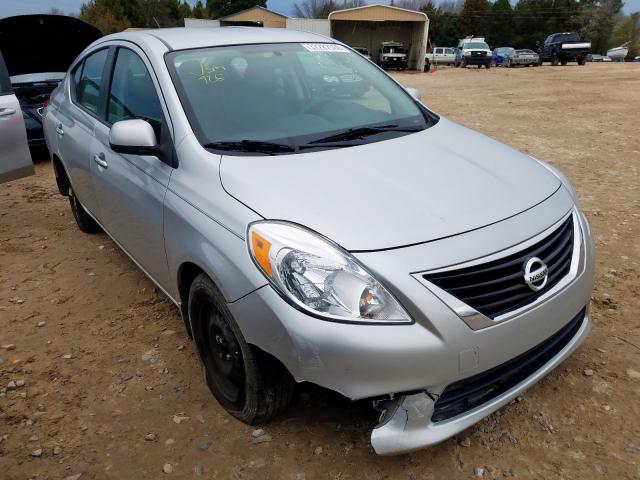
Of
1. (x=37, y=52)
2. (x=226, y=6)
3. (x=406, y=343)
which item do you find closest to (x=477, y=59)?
(x=37, y=52)

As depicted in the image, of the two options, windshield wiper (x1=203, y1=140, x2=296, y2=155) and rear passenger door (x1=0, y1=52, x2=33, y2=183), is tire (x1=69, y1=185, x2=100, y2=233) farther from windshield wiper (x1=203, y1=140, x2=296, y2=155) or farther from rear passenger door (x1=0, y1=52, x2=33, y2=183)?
windshield wiper (x1=203, y1=140, x2=296, y2=155)

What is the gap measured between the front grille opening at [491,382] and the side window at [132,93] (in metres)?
1.85

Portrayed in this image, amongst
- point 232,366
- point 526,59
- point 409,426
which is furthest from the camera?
point 526,59

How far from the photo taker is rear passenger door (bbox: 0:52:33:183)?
167 inches

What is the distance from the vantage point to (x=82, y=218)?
474 cm

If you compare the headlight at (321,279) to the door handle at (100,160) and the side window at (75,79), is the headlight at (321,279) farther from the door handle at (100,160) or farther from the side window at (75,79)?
the side window at (75,79)

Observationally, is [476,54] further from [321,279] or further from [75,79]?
[321,279]

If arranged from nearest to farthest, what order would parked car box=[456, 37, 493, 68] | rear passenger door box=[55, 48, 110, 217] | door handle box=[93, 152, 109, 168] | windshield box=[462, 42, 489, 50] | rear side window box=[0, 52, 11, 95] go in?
door handle box=[93, 152, 109, 168] → rear passenger door box=[55, 48, 110, 217] → rear side window box=[0, 52, 11, 95] → parked car box=[456, 37, 493, 68] → windshield box=[462, 42, 489, 50]

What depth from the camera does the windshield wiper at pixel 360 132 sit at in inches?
104

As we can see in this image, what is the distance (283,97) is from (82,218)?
8.90 ft

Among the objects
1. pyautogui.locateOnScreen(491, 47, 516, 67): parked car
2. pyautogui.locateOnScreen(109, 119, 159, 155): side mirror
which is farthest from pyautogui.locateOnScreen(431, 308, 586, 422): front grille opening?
pyautogui.locateOnScreen(491, 47, 516, 67): parked car

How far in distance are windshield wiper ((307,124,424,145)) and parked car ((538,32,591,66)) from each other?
34.7m

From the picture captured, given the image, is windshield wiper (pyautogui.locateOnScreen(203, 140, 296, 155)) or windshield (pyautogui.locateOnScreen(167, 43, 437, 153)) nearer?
windshield wiper (pyautogui.locateOnScreen(203, 140, 296, 155))

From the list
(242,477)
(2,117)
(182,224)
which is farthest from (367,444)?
(2,117)
